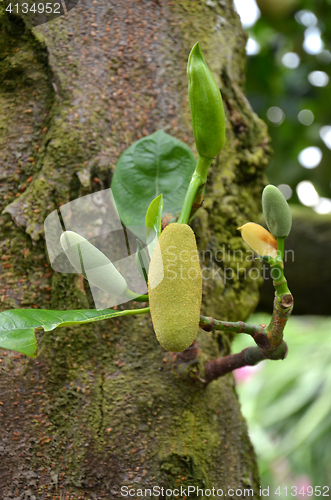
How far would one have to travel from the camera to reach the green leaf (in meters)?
0.34

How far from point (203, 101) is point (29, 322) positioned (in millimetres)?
206

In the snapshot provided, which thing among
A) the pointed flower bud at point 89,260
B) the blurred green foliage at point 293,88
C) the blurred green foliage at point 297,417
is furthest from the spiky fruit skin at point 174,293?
the blurred green foliage at point 297,417

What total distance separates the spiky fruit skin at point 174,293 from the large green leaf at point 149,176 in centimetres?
15

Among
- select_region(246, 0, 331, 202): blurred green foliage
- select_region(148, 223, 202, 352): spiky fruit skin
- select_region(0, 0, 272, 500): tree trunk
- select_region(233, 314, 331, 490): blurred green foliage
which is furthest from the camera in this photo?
select_region(233, 314, 331, 490): blurred green foliage

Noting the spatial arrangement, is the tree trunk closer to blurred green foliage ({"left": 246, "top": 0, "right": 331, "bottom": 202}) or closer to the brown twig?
the brown twig

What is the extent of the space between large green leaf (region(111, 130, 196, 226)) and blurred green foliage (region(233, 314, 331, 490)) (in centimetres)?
145

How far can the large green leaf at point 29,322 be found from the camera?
283 mm

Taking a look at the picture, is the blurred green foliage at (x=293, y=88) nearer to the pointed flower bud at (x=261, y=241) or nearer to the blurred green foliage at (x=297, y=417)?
the blurred green foliage at (x=297, y=417)

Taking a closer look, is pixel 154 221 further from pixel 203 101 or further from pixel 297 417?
pixel 297 417

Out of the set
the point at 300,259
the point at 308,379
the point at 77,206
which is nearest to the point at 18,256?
the point at 77,206

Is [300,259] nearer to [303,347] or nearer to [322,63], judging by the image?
[322,63]

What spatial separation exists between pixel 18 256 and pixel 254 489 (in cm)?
35

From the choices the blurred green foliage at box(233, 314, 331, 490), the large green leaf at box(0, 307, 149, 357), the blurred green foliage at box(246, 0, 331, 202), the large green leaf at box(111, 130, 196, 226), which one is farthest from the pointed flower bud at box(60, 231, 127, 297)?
the blurred green foliage at box(233, 314, 331, 490)

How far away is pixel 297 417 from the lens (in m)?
1.82
